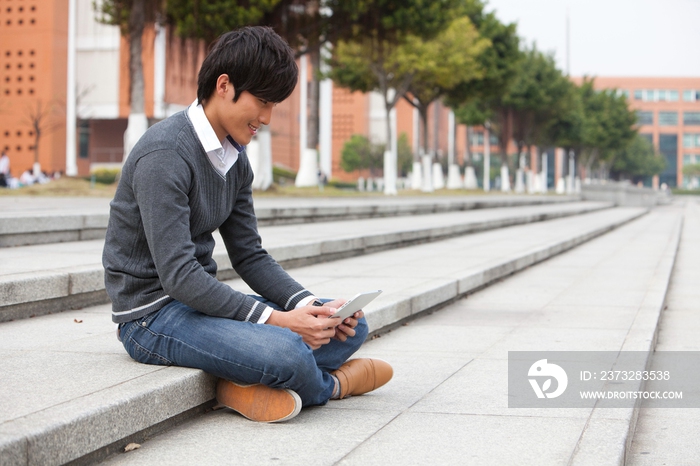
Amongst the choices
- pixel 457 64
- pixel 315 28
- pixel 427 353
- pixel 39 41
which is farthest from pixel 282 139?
pixel 427 353

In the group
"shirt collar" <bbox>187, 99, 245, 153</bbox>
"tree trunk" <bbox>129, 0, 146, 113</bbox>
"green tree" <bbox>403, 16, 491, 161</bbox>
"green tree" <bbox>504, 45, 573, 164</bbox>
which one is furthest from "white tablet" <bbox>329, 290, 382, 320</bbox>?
"green tree" <bbox>504, 45, 573, 164</bbox>

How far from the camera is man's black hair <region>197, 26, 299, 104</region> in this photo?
3.11 metres

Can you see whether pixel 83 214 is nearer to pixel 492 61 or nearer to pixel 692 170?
pixel 492 61

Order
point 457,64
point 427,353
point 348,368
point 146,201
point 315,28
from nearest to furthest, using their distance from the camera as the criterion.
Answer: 1. point 146,201
2. point 348,368
3. point 427,353
4. point 315,28
5. point 457,64

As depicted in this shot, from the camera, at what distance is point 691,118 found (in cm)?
13562

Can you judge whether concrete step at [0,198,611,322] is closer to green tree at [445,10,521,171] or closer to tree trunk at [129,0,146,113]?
tree trunk at [129,0,146,113]

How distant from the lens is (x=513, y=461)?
2.83 meters

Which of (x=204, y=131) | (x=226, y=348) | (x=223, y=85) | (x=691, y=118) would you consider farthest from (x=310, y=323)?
(x=691, y=118)

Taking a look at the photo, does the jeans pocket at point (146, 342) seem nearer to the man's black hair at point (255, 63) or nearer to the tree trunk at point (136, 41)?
the man's black hair at point (255, 63)

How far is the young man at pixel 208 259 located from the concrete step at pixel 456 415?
0.23 metres

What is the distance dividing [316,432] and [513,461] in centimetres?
76

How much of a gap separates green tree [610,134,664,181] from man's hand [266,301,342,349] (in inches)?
4115

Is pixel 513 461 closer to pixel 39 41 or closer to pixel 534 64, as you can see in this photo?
pixel 534 64

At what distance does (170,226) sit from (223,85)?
0.58 meters
